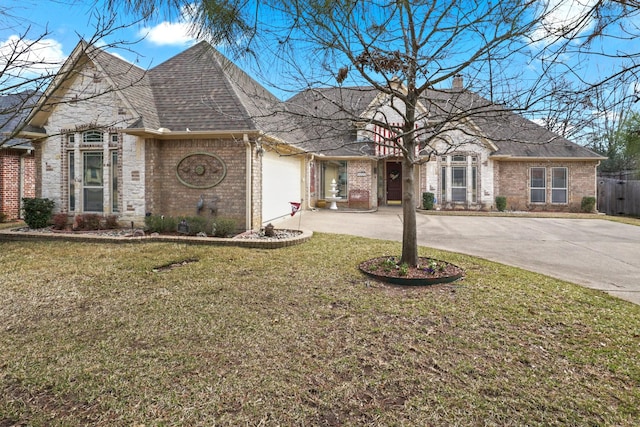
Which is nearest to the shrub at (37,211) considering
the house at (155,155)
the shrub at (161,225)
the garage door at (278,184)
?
the house at (155,155)

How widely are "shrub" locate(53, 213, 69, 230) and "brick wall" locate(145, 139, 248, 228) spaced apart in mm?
2508

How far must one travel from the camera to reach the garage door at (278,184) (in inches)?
461

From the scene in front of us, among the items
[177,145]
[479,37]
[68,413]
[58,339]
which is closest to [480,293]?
[479,37]

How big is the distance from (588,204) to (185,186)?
1825cm

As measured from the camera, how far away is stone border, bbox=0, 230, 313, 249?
853cm

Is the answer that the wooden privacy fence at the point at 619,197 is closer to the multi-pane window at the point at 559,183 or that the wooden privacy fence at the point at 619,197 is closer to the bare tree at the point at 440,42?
the multi-pane window at the point at 559,183

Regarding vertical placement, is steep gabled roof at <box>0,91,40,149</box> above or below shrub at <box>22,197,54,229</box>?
above

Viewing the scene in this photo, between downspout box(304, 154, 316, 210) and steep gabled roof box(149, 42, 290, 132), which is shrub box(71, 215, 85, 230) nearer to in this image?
steep gabled roof box(149, 42, 290, 132)

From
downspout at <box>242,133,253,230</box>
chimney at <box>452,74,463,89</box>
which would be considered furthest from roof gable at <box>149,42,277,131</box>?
chimney at <box>452,74,463,89</box>

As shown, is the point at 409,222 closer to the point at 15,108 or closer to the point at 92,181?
the point at 15,108

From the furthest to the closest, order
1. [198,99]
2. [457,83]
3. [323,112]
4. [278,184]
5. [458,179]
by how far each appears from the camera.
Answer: [458,179] → [278,184] → [198,99] → [323,112] → [457,83]

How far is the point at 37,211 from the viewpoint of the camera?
10680 mm

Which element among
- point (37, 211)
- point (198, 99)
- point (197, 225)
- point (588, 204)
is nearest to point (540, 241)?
point (197, 225)

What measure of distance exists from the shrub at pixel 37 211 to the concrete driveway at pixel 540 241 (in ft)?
22.2
